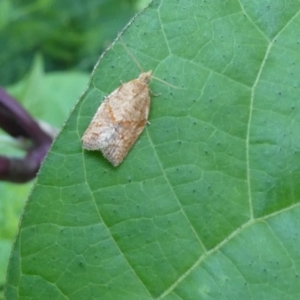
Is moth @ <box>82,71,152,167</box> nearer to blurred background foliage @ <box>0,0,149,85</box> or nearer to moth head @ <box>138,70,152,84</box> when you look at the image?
moth head @ <box>138,70,152,84</box>

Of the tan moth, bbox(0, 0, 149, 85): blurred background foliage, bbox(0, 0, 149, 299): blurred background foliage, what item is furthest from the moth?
bbox(0, 0, 149, 85): blurred background foliage

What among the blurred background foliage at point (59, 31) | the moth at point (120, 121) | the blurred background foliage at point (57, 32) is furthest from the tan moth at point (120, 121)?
the blurred background foliage at point (59, 31)

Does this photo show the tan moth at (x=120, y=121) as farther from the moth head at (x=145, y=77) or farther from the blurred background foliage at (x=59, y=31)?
the blurred background foliage at (x=59, y=31)

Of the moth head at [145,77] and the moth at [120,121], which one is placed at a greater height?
the moth head at [145,77]

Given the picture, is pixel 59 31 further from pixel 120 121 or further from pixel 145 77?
pixel 145 77

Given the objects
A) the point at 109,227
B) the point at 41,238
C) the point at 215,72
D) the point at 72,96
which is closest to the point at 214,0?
the point at 215,72

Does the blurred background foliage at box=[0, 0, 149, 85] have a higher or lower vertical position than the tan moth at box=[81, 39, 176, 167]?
lower

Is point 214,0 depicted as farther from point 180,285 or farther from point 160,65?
point 180,285

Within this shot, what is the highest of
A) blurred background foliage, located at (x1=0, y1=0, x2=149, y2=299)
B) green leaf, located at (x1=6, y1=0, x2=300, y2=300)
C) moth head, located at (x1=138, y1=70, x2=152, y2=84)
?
moth head, located at (x1=138, y1=70, x2=152, y2=84)
